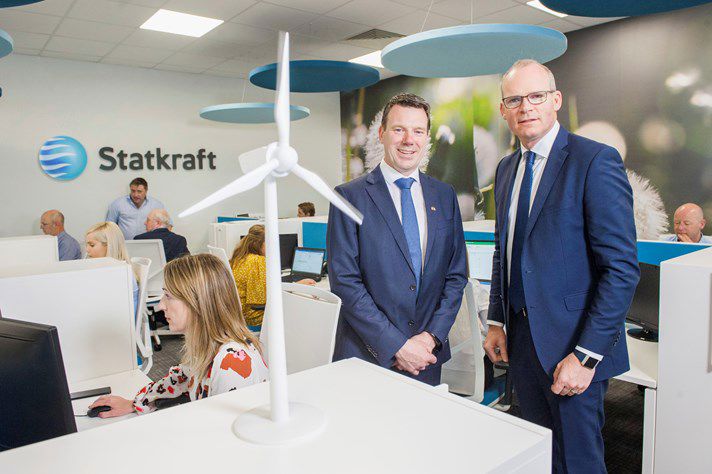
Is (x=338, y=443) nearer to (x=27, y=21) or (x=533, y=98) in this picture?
(x=533, y=98)

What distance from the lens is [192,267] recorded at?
1695mm

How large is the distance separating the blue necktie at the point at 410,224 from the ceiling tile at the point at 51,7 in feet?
14.0

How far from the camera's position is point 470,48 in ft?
9.60

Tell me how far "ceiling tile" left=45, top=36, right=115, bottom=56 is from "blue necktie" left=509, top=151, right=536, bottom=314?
5.73 meters

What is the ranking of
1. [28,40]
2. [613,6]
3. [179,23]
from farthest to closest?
[28,40], [179,23], [613,6]

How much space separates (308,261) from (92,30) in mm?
3406

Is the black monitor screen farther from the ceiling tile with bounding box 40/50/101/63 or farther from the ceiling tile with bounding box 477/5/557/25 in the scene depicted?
the ceiling tile with bounding box 40/50/101/63

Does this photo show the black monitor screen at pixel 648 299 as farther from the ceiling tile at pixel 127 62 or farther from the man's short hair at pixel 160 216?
the ceiling tile at pixel 127 62

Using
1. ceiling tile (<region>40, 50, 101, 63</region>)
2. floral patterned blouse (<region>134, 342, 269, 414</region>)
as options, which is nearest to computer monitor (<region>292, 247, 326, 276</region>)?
floral patterned blouse (<region>134, 342, 269, 414</region>)

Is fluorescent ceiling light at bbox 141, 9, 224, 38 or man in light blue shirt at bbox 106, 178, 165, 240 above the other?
fluorescent ceiling light at bbox 141, 9, 224, 38

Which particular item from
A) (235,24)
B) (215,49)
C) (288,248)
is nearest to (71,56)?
(215,49)

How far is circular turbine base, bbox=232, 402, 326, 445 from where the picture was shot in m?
0.70

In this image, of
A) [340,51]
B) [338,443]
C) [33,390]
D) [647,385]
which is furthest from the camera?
[340,51]

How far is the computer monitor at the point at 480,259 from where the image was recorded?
11.5 ft
